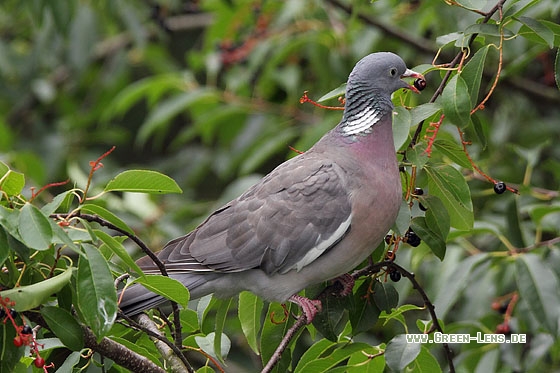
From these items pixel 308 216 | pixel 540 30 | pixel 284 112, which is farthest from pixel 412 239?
pixel 284 112

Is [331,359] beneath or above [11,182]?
beneath

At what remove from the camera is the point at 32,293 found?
6.05 ft

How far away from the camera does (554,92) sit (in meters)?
4.61

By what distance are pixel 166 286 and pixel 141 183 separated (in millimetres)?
279

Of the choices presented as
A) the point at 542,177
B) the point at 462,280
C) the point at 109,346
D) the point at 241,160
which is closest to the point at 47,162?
the point at 241,160

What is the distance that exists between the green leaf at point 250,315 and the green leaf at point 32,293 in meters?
Result: 0.83

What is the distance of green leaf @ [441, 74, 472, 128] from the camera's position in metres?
2.20

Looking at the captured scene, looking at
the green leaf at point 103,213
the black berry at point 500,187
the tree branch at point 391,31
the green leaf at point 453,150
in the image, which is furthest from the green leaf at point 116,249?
the tree branch at point 391,31

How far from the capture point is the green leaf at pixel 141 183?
7.09 feet

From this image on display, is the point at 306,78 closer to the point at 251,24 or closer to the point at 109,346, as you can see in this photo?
the point at 251,24

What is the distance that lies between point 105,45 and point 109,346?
4621 millimetres

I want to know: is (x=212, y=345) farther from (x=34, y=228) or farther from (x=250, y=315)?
(x=34, y=228)

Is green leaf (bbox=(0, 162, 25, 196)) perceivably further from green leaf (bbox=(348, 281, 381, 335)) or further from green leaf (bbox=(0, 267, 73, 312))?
green leaf (bbox=(348, 281, 381, 335))

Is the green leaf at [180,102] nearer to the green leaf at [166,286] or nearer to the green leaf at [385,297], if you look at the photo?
the green leaf at [385,297]
